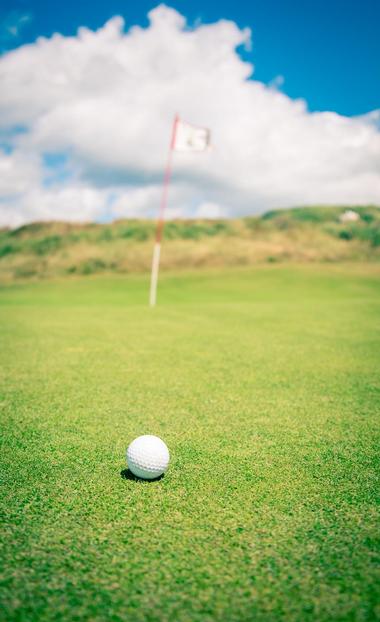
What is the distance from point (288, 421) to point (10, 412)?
2.90 m

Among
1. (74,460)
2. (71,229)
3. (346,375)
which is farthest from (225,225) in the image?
(74,460)

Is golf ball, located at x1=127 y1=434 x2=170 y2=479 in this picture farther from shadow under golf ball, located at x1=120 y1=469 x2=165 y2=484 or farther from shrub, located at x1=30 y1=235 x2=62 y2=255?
shrub, located at x1=30 y1=235 x2=62 y2=255

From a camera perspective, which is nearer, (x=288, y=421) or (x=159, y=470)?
(x=159, y=470)

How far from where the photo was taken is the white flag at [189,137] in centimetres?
1498

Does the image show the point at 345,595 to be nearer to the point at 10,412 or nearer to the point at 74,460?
the point at 74,460

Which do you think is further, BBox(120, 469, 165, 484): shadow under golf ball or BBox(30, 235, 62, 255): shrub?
BBox(30, 235, 62, 255): shrub

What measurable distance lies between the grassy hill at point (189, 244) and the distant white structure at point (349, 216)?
374 millimetres

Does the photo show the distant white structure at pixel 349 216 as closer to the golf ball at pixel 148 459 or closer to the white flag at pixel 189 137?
the white flag at pixel 189 137

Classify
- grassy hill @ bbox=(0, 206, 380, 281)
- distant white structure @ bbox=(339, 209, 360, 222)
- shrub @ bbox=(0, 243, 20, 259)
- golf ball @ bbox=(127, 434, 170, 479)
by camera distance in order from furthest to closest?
distant white structure @ bbox=(339, 209, 360, 222) < shrub @ bbox=(0, 243, 20, 259) < grassy hill @ bbox=(0, 206, 380, 281) < golf ball @ bbox=(127, 434, 170, 479)

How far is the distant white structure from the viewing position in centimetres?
4460

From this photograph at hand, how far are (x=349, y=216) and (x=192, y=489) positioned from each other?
155 feet

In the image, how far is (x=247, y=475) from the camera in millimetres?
3178

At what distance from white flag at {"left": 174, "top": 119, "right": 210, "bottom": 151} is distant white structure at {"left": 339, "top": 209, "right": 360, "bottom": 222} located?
3357 cm

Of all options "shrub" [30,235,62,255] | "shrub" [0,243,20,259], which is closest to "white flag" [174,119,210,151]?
"shrub" [30,235,62,255]
